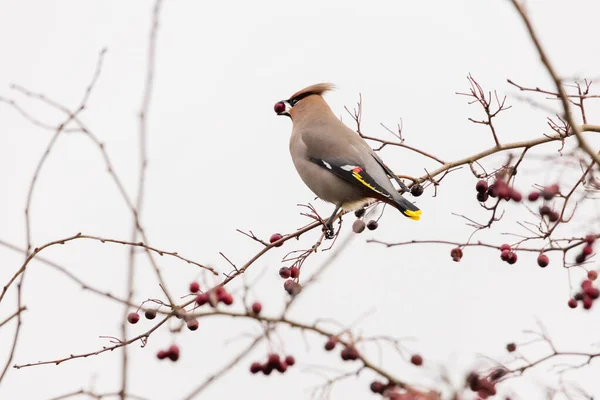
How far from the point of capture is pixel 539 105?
3.29 metres

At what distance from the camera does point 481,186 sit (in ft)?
13.7

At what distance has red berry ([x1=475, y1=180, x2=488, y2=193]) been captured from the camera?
13.7 ft

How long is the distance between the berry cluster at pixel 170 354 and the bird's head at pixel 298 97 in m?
3.82

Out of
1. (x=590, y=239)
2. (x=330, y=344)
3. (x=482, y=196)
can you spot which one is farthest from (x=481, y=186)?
(x=330, y=344)

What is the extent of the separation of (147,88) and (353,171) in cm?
304

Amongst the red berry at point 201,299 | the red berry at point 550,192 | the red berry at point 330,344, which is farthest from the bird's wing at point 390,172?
the red berry at point 330,344

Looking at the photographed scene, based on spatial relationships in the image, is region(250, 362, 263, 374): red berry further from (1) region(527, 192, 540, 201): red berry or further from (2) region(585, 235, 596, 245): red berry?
(1) region(527, 192, 540, 201): red berry

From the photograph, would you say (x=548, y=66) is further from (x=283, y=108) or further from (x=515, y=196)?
(x=283, y=108)

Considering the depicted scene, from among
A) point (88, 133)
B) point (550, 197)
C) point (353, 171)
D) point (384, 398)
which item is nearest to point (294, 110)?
point (353, 171)

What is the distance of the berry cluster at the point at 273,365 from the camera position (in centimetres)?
278

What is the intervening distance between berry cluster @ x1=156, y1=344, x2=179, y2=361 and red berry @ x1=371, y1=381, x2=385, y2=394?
914mm

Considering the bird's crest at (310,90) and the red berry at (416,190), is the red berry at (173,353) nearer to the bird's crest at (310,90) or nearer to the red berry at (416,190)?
the red berry at (416,190)

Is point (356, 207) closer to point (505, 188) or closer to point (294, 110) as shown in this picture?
point (294, 110)

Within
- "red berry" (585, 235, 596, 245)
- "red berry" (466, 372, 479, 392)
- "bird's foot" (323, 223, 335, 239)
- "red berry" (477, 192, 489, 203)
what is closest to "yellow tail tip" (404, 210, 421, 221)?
"bird's foot" (323, 223, 335, 239)
